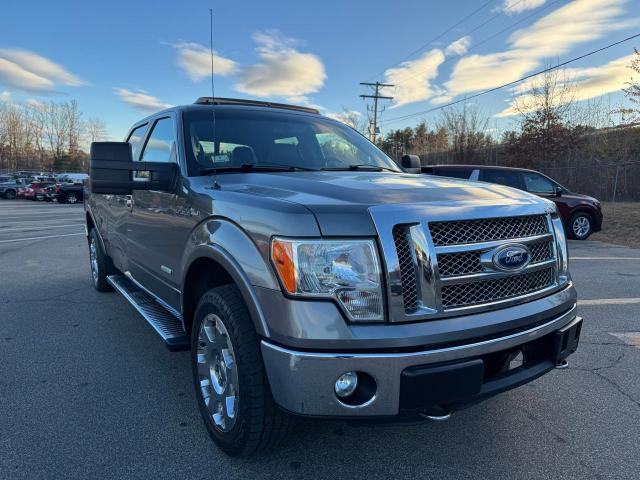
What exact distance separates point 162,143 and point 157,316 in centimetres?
137

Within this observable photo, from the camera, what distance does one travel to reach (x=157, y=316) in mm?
3432

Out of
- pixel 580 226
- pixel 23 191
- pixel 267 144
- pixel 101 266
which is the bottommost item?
pixel 23 191

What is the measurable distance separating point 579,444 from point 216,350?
6.81ft

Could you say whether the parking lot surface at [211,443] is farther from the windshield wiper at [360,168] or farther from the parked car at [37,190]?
the parked car at [37,190]

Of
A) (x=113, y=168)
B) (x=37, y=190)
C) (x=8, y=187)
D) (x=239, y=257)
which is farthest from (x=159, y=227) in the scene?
(x=8, y=187)

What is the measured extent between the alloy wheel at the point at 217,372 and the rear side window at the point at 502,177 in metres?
9.66

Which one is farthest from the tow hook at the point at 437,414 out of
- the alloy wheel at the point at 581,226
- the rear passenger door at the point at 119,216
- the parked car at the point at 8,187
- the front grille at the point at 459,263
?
the parked car at the point at 8,187

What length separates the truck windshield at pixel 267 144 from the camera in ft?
10.4

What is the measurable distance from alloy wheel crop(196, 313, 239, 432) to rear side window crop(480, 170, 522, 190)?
966cm

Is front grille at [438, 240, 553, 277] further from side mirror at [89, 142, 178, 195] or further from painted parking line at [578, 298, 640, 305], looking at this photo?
painted parking line at [578, 298, 640, 305]

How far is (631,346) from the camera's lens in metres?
4.07

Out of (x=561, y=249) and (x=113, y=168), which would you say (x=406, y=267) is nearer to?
(x=561, y=249)

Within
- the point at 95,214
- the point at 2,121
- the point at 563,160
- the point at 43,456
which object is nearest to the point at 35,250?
the point at 95,214

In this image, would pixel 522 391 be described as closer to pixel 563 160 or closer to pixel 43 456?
pixel 43 456
